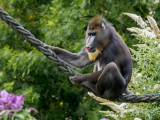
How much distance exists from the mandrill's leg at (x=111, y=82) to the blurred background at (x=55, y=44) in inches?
130

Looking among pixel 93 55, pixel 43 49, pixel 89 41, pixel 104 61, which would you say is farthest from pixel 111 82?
pixel 43 49

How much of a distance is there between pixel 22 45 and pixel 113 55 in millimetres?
5309

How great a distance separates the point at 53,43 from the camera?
861 centimetres

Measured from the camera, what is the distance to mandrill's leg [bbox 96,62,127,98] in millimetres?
4617

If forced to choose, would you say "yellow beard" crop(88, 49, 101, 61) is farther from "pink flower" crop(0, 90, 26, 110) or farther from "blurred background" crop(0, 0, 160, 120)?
"blurred background" crop(0, 0, 160, 120)

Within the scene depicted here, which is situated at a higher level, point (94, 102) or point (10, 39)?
point (10, 39)

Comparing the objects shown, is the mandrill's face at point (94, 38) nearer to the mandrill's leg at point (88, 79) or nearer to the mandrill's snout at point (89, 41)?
the mandrill's snout at point (89, 41)

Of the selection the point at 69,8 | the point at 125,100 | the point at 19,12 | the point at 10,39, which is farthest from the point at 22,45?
the point at 125,100

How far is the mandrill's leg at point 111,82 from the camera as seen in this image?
462cm

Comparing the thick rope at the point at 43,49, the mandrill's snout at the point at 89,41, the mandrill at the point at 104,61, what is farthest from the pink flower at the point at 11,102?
the mandrill's snout at the point at 89,41

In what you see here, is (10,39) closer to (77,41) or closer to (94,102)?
(77,41)

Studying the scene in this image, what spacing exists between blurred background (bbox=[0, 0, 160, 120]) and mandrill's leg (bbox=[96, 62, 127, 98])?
3.30 m

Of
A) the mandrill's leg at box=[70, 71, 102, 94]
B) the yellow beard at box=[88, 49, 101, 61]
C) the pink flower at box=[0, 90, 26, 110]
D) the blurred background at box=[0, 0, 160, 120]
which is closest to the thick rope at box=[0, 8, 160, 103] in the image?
the mandrill's leg at box=[70, 71, 102, 94]

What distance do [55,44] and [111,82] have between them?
4.05 meters
